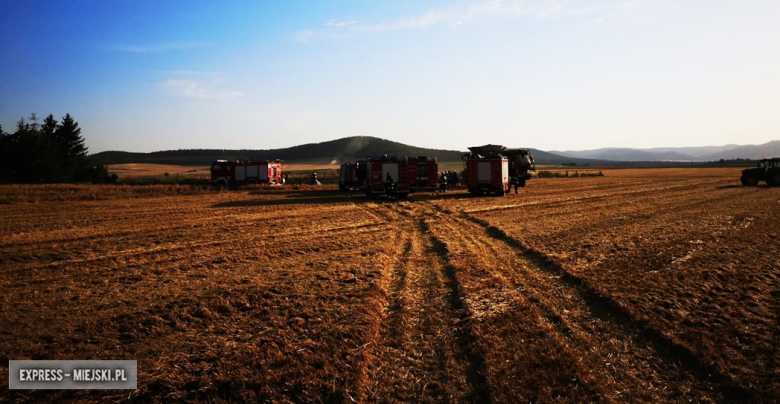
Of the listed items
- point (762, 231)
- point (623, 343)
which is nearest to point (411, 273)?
point (623, 343)

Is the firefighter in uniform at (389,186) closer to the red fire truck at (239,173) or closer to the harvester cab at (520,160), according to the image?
the harvester cab at (520,160)

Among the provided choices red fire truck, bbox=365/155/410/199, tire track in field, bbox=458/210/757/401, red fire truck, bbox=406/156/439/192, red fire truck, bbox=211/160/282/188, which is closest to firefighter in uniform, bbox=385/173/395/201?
red fire truck, bbox=365/155/410/199

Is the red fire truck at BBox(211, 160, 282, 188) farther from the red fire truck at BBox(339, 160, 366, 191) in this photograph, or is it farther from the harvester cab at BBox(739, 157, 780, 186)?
the harvester cab at BBox(739, 157, 780, 186)

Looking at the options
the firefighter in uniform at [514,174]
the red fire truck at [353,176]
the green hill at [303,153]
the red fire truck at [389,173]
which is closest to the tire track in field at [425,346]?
the red fire truck at [389,173]

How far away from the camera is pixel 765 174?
35.7m

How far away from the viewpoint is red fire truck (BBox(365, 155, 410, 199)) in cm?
2888

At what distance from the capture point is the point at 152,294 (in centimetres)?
820

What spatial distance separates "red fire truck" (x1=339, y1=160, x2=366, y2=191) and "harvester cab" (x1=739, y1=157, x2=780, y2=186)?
31290mm

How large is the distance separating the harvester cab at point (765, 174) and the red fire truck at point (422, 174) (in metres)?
26.9

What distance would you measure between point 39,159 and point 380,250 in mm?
50704

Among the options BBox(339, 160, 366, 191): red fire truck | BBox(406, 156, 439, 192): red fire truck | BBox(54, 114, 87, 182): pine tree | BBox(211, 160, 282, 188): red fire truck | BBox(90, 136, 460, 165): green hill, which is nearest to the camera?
BBox(406, 156, 439, 192): red fire truck

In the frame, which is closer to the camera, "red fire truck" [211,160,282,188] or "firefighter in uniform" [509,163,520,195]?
"firefighter in uniform" [509,163,520,195]

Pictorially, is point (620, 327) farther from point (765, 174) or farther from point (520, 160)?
point (765, 174)

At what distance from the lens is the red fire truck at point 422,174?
96.1 ft
